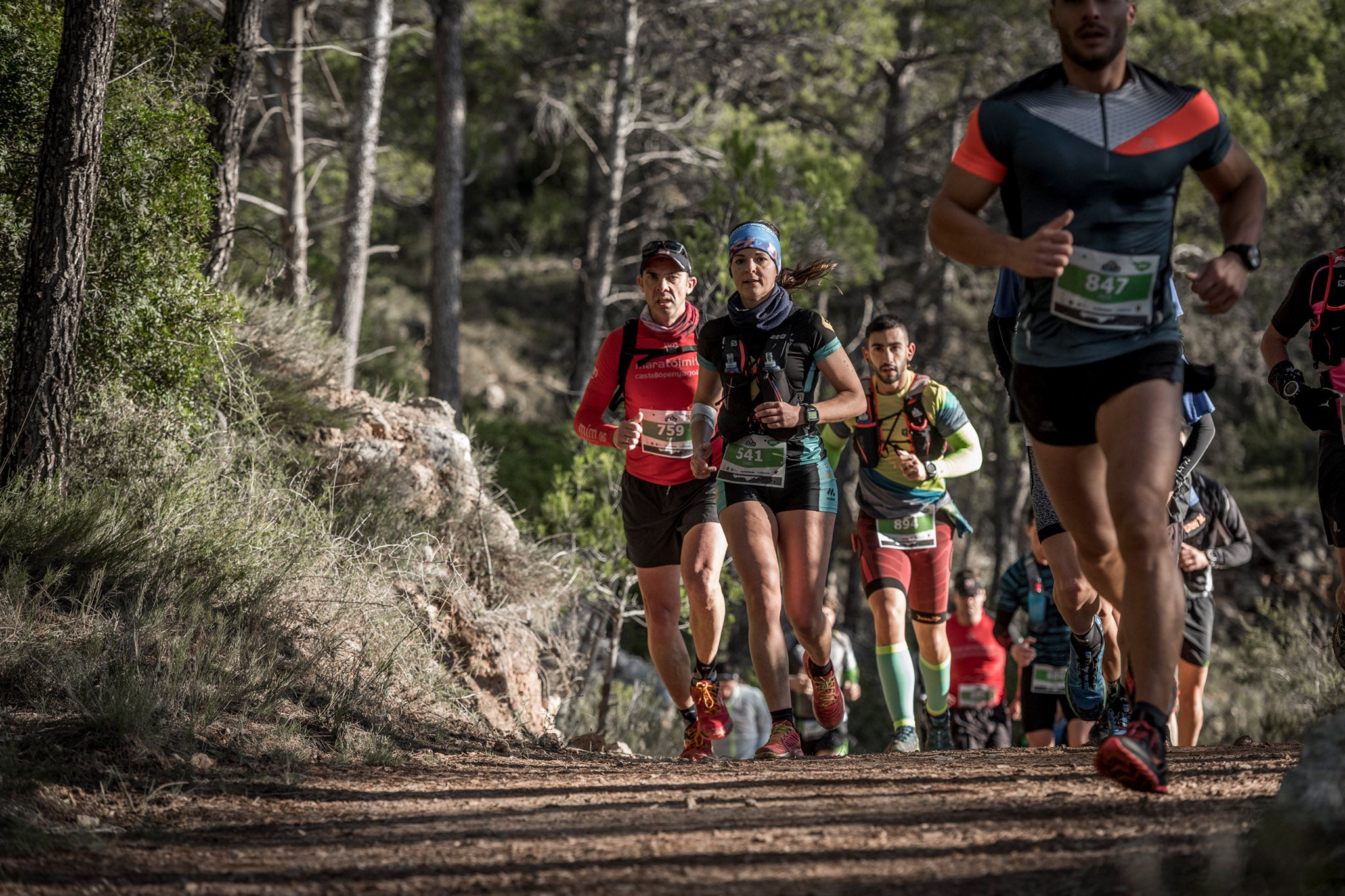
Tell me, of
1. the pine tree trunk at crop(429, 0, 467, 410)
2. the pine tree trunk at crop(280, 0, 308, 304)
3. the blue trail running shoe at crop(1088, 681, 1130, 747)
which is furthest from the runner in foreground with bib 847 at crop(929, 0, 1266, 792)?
the pine tree trunk at crop(429, 0, 467, 410)

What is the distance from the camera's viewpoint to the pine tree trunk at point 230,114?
8.27 metres

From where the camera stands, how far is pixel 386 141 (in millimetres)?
20719

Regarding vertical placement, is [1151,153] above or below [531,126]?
below

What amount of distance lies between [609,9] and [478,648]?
13687 mm

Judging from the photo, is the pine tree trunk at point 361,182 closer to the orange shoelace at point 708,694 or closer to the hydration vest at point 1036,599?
the hydration vest at point 1036,599

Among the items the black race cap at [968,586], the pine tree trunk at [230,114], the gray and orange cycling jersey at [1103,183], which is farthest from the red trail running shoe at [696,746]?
the pine tree trunk at [230,114]

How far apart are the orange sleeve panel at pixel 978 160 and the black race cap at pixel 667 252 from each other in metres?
2.44

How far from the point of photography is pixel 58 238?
5918mm

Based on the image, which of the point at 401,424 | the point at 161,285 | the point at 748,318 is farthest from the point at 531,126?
the point at 748,318

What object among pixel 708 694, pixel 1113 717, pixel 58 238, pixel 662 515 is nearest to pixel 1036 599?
pixel 1113 717

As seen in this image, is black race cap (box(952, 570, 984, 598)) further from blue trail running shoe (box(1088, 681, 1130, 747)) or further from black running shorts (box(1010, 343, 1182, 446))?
black running shorts (box(1010, 343, 1182, 446))

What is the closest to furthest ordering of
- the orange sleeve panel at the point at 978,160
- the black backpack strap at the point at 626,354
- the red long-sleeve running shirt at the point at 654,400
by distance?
the orange sleeve panel at the point at 978,160
the red long-sleeve running shirt at the point at 654,400
the black backpack strap at the point at 626,354

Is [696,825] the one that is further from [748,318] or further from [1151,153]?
[748,318]

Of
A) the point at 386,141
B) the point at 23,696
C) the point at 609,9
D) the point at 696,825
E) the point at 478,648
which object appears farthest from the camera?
the point at 386,141
